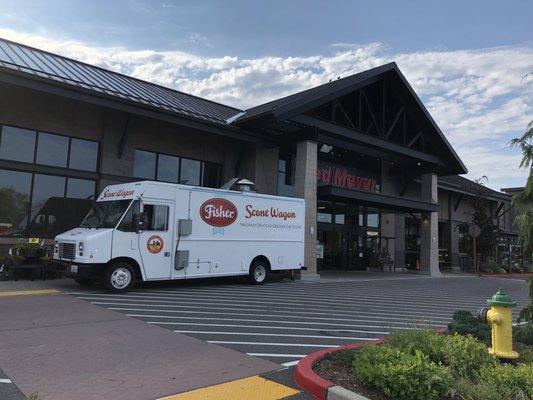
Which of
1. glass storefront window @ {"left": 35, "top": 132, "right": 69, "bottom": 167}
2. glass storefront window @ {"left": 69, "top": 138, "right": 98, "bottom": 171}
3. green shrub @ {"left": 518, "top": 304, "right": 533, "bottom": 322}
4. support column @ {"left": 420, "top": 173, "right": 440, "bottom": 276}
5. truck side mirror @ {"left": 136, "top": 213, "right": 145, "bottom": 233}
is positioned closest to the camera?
green shrub @ {"left": 518, "top": 304, "right": 533, "bottom": 322}

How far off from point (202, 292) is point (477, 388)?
32.4 ft

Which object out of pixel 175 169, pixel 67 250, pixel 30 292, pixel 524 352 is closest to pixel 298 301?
pixel 67 250

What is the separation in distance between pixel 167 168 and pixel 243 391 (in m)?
15.6

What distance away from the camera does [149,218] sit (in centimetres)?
1363

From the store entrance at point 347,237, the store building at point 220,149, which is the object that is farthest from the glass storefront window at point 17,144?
the store entrance at point 347,237

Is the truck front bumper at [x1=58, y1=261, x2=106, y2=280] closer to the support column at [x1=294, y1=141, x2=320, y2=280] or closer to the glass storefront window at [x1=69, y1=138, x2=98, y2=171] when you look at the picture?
the glass storefront window at [x1=69, y1=138, x2=98, y2=171]

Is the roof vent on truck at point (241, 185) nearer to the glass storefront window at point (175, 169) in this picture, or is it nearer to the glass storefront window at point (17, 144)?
the glass storefront window at point (175, 169)

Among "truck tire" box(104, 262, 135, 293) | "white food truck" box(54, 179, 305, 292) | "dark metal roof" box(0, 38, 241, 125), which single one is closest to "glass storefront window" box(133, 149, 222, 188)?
"dark metal roof" box(0, 38, 241, 125)

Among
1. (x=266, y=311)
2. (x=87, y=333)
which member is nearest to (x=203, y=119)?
(x=266, y=311)

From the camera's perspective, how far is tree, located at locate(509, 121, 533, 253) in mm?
6520

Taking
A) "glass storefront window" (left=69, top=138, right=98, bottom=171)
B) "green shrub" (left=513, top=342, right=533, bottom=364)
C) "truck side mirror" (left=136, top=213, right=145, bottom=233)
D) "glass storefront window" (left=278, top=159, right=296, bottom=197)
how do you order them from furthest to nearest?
"glass storefront window" (left=278, top=159, right=296, bottom=197)
"glass storefront window" (left=69, top=138, right=98, bottom=171)
"truck side mirror" (left=136, top=213, right=145, bottom=233)
"green shrub" (left=513, top=342, right=533, bottom=364)

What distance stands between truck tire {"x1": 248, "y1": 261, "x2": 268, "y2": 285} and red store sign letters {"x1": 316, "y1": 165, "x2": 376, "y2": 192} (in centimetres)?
814

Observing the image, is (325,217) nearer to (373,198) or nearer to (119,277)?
(373,198)

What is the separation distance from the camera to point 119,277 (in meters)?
12.9
